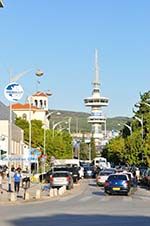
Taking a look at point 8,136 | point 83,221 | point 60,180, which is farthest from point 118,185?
point 8,136

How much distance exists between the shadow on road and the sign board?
17.4 m

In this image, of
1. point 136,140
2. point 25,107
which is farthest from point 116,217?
point 25,107

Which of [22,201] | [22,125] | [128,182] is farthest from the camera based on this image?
[22,125]

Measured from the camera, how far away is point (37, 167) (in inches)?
3403

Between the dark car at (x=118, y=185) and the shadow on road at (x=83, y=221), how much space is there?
19499mm

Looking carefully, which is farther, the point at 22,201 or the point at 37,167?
the point at 37,167

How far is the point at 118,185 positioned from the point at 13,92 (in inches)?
379

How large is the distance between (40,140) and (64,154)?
6191 millimetres

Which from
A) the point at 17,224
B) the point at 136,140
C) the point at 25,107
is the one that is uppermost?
the point at 25,107

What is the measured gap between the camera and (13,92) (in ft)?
140

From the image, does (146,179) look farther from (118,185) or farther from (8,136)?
(8,136)

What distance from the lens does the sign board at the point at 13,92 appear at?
42350 millimetres

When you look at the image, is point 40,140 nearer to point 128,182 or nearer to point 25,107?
point 25,107

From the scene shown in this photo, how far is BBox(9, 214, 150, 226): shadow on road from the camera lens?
878 inches
